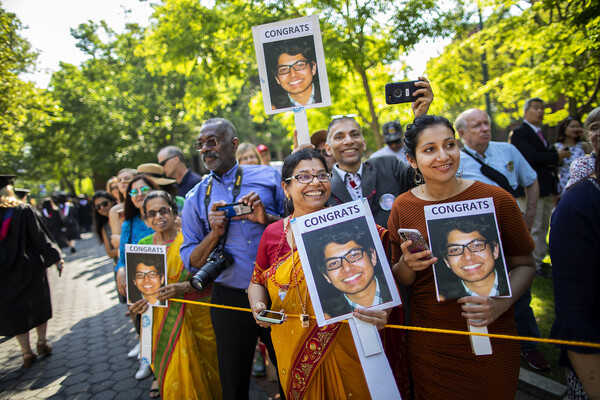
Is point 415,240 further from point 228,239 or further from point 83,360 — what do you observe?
point 83,360

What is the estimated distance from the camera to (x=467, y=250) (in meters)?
1.69

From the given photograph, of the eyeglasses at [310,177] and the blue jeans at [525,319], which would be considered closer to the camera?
the eyeglasses at [310,177]

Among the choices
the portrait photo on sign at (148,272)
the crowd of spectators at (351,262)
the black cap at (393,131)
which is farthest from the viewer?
the black cap at (393,131)

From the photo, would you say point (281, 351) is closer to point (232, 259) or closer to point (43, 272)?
point (232, 259)

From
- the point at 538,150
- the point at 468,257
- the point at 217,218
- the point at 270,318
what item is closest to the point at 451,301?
the point at 468,257

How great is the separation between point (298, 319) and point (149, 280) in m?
1.52

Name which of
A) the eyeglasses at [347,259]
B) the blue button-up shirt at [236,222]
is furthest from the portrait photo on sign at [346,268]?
the blue button-up shirt at [236,222]

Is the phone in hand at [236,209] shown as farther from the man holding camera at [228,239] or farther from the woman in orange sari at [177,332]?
the woman in orange sari at [177,332]

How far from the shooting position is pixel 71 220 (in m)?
15.7

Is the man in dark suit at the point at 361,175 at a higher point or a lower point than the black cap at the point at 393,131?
lower

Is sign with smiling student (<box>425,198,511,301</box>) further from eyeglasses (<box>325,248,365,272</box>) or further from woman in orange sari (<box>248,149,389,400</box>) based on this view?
woman in orange sari (<box>248,149,389,400</box>)

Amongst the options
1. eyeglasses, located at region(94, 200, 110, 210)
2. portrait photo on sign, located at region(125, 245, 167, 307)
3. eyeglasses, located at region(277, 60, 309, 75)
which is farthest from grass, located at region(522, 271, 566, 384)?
eyeglasses, located at region(94, 200, 110, 210)

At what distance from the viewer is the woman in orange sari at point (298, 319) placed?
197cm

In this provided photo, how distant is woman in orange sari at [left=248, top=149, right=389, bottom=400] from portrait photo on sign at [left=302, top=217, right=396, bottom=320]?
314 mm
